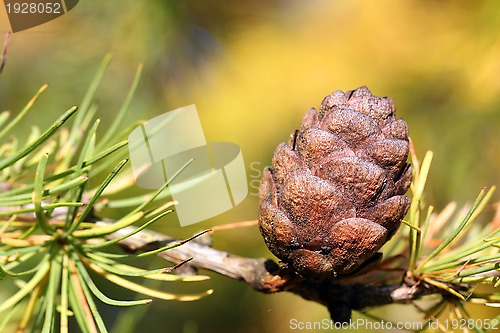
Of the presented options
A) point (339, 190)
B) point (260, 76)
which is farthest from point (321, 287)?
point (260, 76)

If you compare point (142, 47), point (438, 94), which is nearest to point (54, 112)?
point (142, 47)

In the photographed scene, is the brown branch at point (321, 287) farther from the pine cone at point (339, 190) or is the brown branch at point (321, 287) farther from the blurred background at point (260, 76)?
the blurred background at point (260, 76)

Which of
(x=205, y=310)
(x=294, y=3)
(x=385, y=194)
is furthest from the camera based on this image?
(x=294, y=3)

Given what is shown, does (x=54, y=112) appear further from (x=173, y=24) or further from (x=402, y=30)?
(x=402, y=30)

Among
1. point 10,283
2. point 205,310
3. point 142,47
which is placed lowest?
point 205,310

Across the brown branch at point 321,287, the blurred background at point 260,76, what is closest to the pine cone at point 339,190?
the brown branch at point 321,287

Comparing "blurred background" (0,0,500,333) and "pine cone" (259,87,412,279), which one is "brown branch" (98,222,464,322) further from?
"blurred background" (0,0,500,333)
